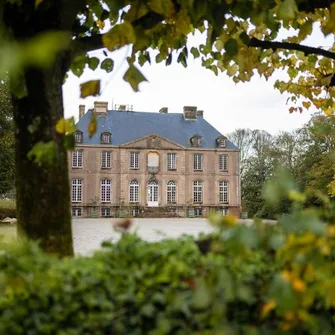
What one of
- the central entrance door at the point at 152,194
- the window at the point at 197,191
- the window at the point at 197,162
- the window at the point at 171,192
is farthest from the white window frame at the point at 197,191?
the central entrance door at the point at 152,194

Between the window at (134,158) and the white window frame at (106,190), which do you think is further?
the window at (134,158)

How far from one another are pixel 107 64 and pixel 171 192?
4907 cm

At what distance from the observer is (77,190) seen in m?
52.0

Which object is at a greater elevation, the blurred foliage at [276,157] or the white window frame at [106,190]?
the blurred foliage at [276,157]

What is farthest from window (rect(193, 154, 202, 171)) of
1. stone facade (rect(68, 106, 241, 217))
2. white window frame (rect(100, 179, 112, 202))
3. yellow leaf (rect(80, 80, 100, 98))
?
yellow leaf (rect(80, 80, 100, 98))

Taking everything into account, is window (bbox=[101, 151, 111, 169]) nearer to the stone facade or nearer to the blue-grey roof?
the stone facade

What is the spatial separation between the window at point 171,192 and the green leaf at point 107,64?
4844 cm

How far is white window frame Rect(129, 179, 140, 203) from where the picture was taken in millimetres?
53000

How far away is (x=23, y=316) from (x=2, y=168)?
2678 cm

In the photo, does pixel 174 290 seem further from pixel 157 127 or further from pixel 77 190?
pixel 157 127

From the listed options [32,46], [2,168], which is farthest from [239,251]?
[2,168]

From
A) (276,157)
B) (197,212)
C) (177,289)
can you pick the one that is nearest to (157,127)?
(197,212)

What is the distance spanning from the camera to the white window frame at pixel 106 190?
52781mm

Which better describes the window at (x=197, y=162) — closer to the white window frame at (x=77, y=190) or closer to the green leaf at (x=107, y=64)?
the white window frame at (x=77, y=190)
